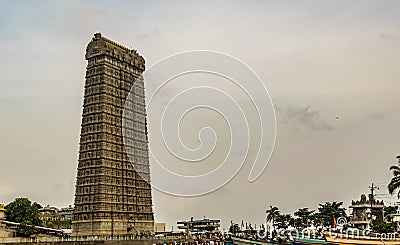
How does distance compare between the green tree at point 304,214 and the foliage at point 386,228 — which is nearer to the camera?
the foliage at point 386,228

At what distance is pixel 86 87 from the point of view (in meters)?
129

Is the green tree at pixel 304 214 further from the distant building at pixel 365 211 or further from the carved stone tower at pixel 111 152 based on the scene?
the carved stone tower at pixel 111 152

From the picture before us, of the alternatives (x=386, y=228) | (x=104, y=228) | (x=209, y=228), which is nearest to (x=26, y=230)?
(x=104, y=228)

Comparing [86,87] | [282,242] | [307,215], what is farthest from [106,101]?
[282,242]

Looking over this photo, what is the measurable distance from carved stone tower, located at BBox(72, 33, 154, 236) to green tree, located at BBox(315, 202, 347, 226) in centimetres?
Result: 4127

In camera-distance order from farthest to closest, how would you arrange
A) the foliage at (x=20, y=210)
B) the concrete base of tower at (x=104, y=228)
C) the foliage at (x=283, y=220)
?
1. the foliage at (x=283, y=220)
2. the foliage at (x=20, y=210)
3. the concrete base of tower at (x=104, y=228)

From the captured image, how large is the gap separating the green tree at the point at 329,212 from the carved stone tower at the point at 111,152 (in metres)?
41.3

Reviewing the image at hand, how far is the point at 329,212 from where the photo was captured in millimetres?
124562

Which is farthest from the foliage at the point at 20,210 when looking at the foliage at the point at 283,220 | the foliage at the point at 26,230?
the foliage at the point at 283,220

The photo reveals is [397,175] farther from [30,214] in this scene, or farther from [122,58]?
[30,214]

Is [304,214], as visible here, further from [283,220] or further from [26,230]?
[26,230]

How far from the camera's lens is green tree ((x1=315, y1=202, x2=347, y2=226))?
401 ft

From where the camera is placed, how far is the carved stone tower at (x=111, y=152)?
120375 mm

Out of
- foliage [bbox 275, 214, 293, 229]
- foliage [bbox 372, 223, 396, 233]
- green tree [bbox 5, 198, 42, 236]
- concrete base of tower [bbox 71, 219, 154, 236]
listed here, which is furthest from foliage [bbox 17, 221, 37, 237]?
foliage [bbox 372, 223, 396, 233]
